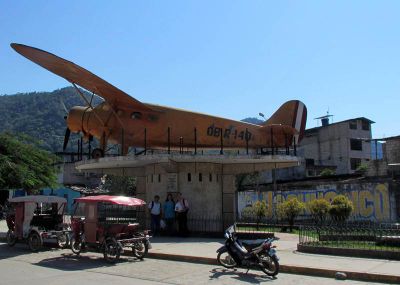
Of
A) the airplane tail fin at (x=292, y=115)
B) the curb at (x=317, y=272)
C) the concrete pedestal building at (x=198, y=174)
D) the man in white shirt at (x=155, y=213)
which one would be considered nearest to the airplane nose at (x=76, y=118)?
the concrete pedestal building at (x=198, y=174)

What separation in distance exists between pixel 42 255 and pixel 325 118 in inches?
2584

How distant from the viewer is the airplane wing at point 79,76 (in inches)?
673

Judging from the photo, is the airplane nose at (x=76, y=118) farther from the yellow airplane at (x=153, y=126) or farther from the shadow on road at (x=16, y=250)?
the shadow on road at (x=16, y=250)

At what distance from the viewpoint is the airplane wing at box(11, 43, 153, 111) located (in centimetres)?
1709

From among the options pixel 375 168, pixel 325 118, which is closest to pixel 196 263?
pixel 375 168

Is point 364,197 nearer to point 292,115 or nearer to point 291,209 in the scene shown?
point 291,209

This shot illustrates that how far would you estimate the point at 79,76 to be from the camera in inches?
728

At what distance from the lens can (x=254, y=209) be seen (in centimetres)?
2872

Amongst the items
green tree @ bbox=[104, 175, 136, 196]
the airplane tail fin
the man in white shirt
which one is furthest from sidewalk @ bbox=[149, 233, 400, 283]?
green tree @ bbox=[104, 175, 136, 196]

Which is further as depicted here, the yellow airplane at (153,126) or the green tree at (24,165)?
the green tree at (24,165)

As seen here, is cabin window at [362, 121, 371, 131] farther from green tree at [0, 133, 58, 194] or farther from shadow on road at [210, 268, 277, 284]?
shadow on road at [210, 268, 277, 284]

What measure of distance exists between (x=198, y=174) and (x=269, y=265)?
10.5 m

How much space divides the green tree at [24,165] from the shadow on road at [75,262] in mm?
17357

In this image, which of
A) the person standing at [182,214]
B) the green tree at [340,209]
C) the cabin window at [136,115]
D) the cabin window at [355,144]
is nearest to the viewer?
the person standing at [182,214]
